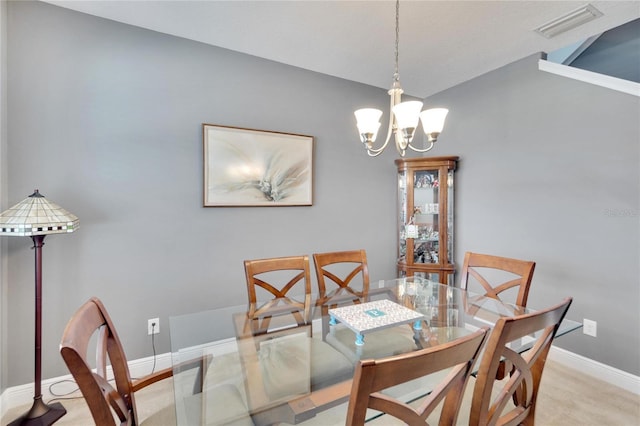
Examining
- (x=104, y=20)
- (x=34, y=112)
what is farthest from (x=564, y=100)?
(x=34, y=112)

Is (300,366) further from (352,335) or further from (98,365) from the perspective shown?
(98,365)

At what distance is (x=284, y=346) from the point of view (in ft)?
5.00

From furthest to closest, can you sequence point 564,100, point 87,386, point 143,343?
point 564,100
point 143,343
point 87,386

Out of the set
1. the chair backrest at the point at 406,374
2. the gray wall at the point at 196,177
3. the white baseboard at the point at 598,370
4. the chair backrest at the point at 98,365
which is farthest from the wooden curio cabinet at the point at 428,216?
the chair backrest at the point at 98,365

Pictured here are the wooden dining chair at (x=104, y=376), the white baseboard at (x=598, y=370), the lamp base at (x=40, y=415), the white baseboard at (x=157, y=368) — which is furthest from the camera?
the white baseboard at (x=598, y=370)

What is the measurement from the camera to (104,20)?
7.02 feet

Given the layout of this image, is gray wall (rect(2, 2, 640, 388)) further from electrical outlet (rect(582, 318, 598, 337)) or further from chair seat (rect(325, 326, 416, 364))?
chair seat (rect(325, 326, 416, 364))

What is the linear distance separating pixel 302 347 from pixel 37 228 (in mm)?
1578

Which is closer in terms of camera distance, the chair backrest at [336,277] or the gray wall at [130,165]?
the gray wall at [130,165]

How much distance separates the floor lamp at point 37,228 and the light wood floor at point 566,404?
11cm

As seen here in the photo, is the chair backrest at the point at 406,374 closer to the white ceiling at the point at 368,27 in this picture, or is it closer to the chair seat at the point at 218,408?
the chair seat at the point at 218,408

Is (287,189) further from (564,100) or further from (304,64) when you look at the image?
(564,100)

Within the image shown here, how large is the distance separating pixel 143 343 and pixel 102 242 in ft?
2.73

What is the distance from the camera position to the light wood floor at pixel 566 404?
72.0 inches
